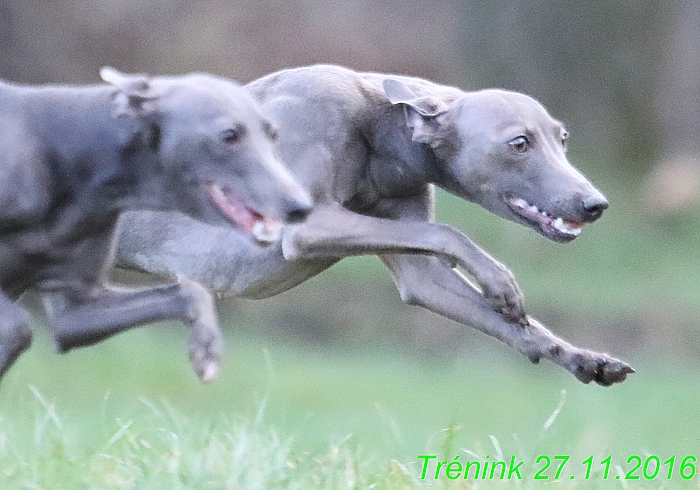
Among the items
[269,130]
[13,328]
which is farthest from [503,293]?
[13,328]

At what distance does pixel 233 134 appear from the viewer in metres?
4.55

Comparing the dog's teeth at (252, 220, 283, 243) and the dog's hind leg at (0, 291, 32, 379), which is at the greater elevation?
the dog's teeth at (252, 220, 283, 243)

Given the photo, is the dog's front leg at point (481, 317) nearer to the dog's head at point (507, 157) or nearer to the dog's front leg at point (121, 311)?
the dog's head at point (507, 157)

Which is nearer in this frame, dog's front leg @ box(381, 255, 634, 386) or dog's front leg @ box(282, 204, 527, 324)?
dog's front leg @ box(282, 204, 527, 324)

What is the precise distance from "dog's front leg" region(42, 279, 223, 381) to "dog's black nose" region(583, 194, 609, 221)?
5.15 ft

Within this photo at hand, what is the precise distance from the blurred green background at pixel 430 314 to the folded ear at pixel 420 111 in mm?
1250

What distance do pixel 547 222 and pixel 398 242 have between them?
1.99ft

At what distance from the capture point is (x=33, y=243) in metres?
4.83

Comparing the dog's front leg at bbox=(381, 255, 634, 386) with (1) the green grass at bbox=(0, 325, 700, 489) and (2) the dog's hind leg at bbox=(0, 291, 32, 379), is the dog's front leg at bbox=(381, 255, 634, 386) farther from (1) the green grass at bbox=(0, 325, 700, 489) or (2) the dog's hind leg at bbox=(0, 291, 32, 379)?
(2) the dog's hind leg at bbox=(0, 291, 32, 379)

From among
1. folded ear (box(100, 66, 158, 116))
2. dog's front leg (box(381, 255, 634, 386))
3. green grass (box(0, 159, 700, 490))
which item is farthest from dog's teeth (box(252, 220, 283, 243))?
green grass (box(0, 159, 700, 490))

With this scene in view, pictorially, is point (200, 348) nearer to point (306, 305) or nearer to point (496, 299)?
point (496, 299)

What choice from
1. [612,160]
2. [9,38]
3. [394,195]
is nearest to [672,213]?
[612,160]

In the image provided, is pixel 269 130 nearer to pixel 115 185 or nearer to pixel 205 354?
pixel 115 185

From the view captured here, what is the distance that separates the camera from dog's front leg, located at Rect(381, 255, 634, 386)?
18.7ft
